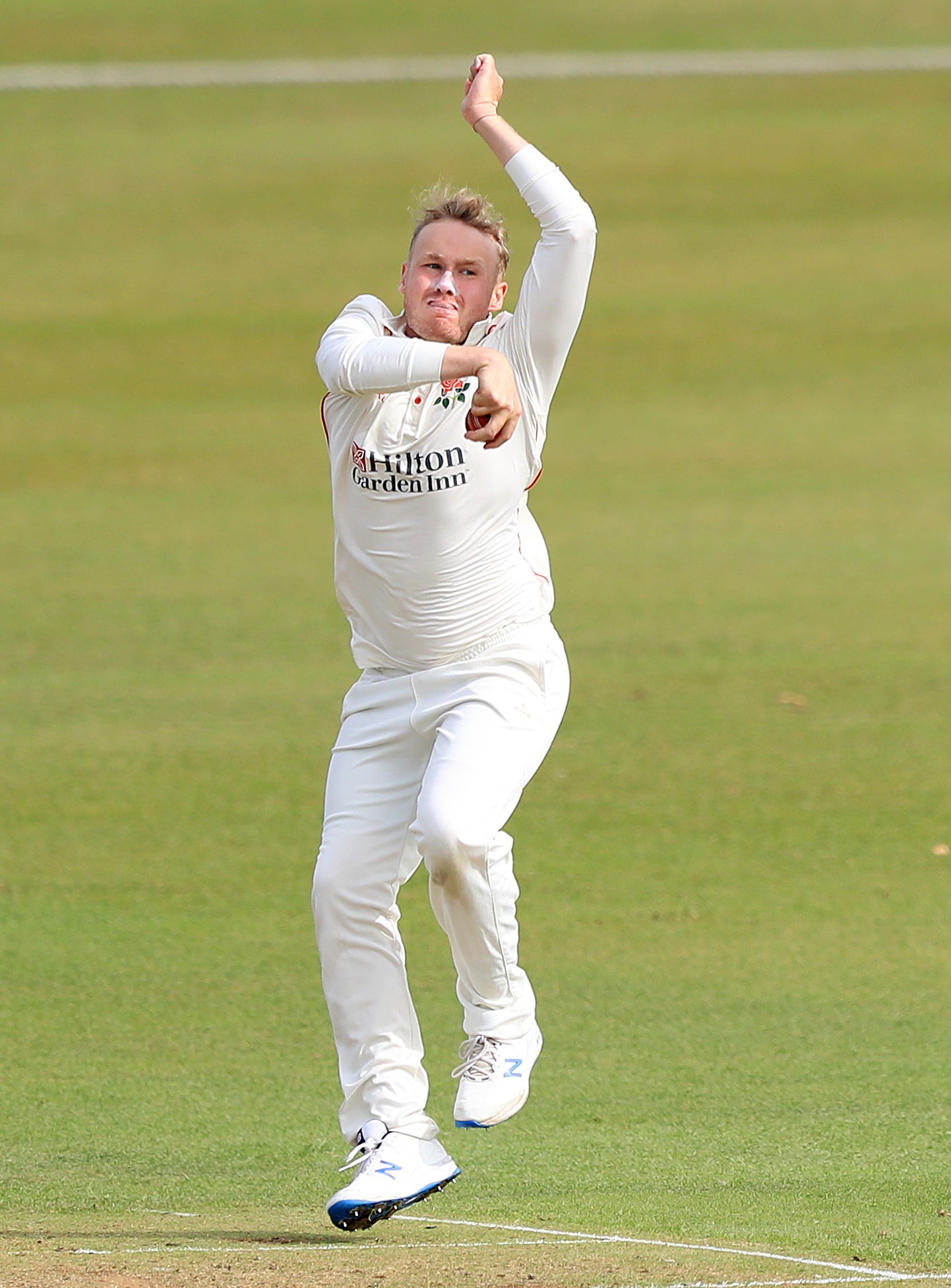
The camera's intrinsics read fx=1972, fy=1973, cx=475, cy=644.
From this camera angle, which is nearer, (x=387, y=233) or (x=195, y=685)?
(x=195, y=685)

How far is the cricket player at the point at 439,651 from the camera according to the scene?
15.8 feet

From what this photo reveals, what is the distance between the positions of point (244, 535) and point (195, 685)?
3345mm

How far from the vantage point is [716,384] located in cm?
1788

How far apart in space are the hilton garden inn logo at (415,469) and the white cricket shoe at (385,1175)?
157cm

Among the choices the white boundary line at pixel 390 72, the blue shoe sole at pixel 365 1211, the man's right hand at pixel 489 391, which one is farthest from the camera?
the white boundary line at pixel 390 72

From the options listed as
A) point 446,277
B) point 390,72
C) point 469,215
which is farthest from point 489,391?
point 390,72

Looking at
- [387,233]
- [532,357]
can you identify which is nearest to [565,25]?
[387,233]

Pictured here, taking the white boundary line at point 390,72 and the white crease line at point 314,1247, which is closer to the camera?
the white crease line at point 314,1247

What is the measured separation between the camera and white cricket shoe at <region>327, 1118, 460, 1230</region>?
464 cm

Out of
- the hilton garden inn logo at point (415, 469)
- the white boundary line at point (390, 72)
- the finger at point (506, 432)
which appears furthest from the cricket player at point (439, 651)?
the white boundary line at point (390, 72)

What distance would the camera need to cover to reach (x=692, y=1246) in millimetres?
4703

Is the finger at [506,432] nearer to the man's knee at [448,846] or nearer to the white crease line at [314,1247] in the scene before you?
the man's knee at [448,846]

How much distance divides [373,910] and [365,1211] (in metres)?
0.72

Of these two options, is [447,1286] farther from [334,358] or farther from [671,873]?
[671,873]
